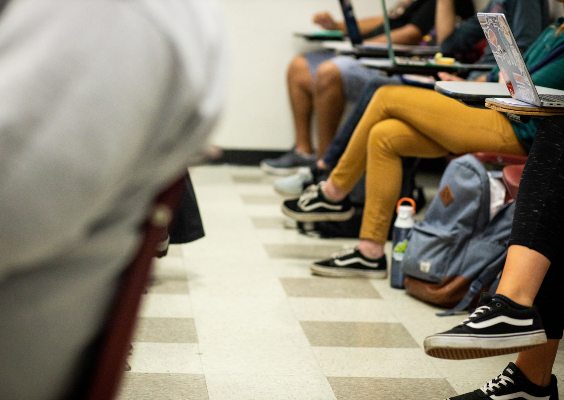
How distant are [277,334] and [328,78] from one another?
2.06 metres

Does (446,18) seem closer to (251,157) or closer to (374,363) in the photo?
(251,157)

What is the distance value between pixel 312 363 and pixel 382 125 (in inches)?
34.3

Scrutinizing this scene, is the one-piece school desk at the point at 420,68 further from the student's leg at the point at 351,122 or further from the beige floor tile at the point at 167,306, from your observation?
the beige floor tile at the point at 167,306

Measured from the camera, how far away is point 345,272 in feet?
6.99

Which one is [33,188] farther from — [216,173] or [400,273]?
Answer: [216,173]

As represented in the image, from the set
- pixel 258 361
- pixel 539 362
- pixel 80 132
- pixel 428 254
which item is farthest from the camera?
pixel 428 254

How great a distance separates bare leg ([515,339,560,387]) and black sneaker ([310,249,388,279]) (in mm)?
870

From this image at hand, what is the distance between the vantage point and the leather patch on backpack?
191cm

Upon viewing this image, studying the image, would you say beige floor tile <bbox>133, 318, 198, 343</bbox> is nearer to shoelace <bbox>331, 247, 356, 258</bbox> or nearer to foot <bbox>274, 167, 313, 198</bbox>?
shoelace <bbox>331, 247, 356, 258</bbox>

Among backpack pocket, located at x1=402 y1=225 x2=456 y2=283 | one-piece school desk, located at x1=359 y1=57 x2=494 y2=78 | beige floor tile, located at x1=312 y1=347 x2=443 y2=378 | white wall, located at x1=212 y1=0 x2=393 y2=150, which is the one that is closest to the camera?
beige floor tile, located at x1=312 y1=347 x2=443 y2=378

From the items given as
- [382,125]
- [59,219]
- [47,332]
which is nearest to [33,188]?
[59,219]

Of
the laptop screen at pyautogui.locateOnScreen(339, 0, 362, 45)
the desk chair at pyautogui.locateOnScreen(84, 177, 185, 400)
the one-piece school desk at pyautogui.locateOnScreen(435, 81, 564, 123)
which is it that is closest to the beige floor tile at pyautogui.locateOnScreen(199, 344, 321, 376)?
the one-piece school desk at pyautogui.locateOnScreen(435, 81, 564, 123)

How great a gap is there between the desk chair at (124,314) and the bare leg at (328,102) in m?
2.95

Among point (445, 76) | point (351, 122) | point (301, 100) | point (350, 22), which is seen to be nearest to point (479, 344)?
point (445, 76)
